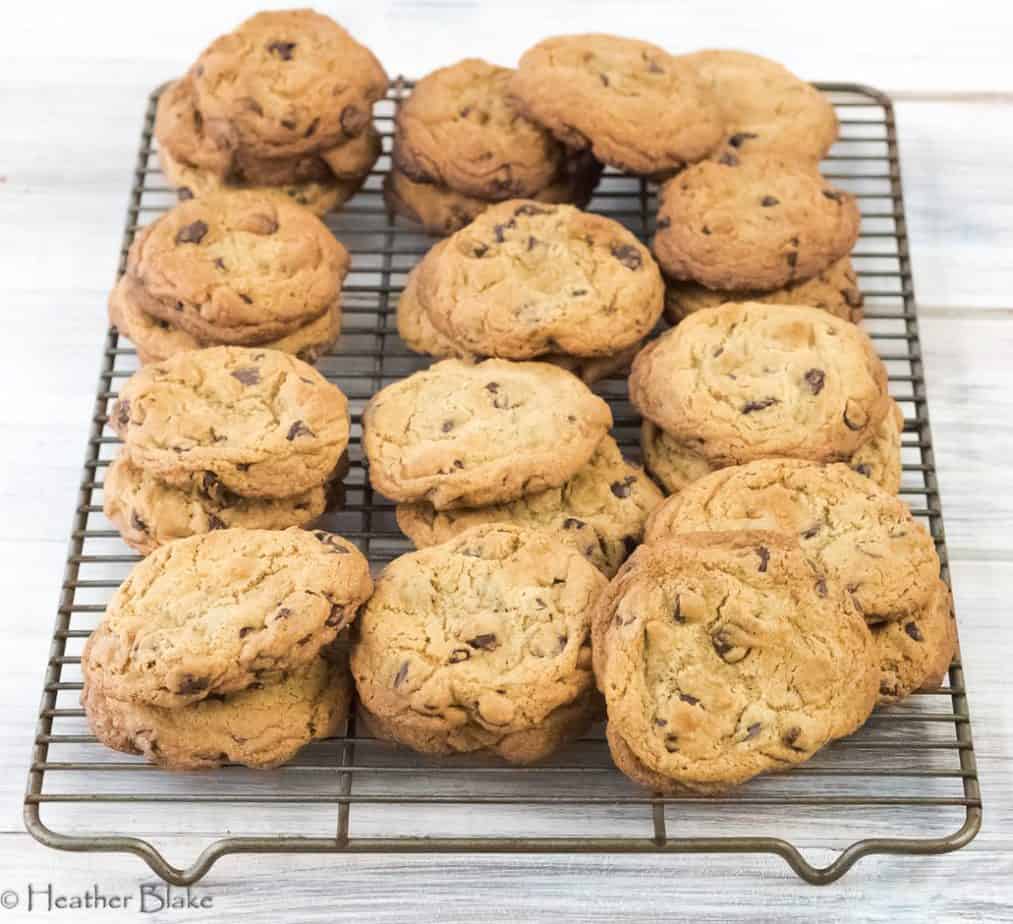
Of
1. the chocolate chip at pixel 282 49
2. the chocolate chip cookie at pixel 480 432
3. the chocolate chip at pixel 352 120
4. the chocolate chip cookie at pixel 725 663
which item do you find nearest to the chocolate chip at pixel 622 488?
the chocolate chip cookie at pixel 480 432

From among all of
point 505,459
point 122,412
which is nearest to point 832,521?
point 505,459

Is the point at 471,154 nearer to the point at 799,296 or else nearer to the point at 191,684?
the point at 799,296

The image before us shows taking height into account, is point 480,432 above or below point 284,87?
below

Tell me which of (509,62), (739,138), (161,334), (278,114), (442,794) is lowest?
(442,794)

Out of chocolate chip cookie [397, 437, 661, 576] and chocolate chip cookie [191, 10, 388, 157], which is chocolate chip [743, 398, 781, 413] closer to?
chocolate chip cookie [397, 437, 661, 576]

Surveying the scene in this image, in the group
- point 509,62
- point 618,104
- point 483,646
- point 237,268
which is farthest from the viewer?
point 509,62
